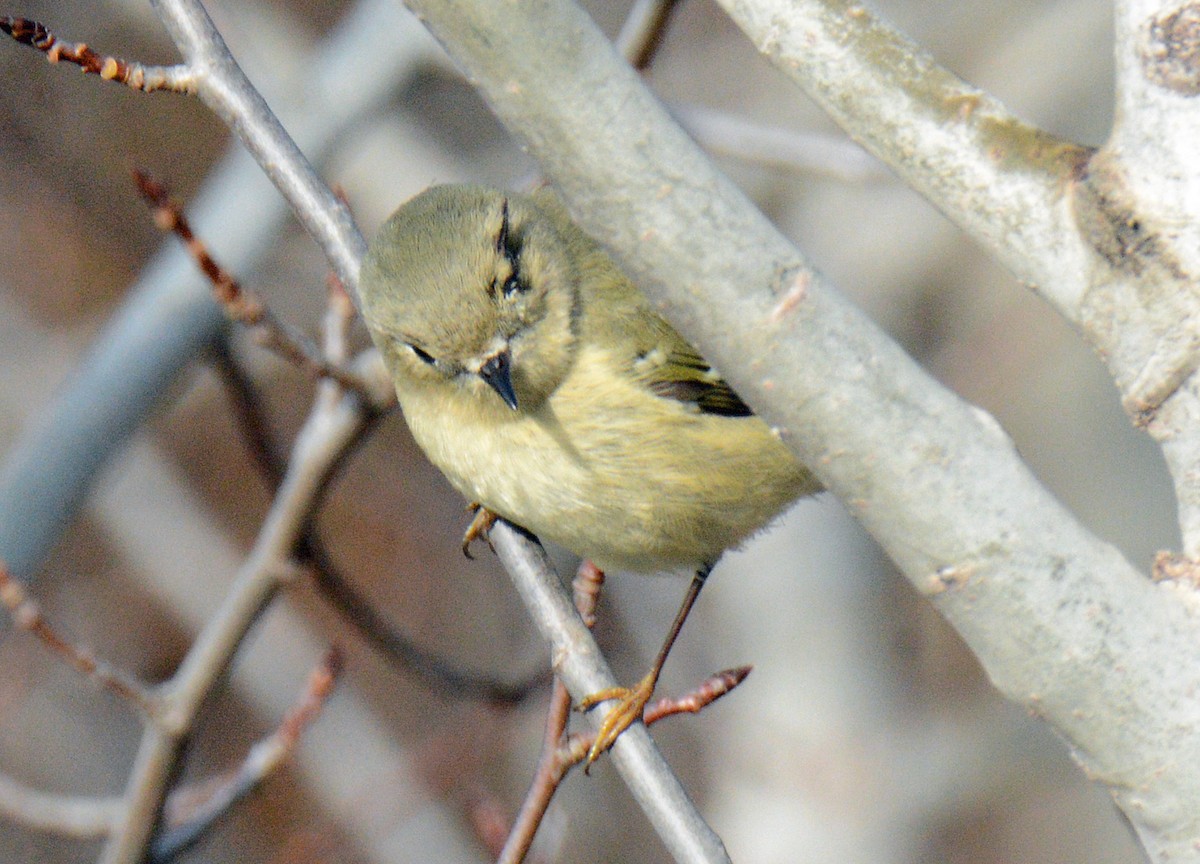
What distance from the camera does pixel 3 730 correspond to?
536 cm

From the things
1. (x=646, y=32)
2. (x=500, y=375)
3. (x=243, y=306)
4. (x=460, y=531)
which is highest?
(x=646, y=32)

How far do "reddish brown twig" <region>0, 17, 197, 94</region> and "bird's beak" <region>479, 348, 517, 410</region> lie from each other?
0.64 metres

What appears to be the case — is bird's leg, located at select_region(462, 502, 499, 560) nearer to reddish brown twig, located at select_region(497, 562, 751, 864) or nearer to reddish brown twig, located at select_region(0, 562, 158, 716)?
reddish brown twig, located at select_region(497, 562, 751, 864)


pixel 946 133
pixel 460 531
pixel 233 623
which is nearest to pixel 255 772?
pixel 233 623

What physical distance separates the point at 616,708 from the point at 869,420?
114 cm

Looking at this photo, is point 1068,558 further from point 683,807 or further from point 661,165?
point 683,807

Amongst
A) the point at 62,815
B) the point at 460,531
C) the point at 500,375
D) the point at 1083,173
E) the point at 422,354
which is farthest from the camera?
the point at 460,531

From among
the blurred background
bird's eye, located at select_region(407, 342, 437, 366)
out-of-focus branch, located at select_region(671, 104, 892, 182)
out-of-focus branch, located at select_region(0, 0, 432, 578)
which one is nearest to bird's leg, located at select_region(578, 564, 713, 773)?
bird's eye, located at select_region(407, 342, 437, 366)

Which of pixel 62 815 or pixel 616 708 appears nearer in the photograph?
pixel 616 708

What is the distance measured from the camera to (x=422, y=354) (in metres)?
2.07

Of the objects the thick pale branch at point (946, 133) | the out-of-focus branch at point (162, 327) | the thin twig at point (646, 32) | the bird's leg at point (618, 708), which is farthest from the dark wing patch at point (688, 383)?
the out-of-focus branch at point (162, 327)

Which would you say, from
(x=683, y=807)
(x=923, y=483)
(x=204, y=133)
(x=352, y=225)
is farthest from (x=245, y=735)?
(x=923, y=483)

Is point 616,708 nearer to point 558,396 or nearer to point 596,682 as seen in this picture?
point 596,682

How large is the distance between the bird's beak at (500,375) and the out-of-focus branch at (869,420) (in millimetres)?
908
